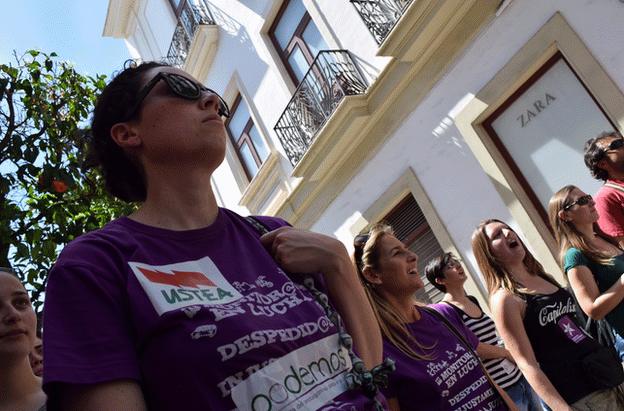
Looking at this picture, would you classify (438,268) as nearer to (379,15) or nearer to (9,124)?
(9,124)

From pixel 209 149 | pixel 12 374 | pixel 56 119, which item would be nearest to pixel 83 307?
pixel 209 149

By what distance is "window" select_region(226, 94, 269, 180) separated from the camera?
1302 cm

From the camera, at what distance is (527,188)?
787 centimetres

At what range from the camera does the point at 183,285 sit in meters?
1.33

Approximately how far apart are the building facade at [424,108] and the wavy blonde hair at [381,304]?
13.6 ft

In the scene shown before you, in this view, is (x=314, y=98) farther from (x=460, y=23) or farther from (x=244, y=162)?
(x=244, y=162)

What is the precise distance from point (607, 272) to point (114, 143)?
3240mm

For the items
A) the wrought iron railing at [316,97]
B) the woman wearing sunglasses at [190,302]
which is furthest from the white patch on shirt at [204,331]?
the wrought iron railing at [316,97]

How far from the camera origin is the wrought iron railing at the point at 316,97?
9.84 m

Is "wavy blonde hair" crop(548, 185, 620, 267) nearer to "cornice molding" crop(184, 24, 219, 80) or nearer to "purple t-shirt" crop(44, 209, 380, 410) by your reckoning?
"purple t-shirt" crop(44, 209, 380, 410)

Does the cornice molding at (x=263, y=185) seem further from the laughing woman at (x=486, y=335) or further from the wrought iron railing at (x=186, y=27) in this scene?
the laughing woman at (x=486, y=335)

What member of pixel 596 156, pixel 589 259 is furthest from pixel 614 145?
pixel 589 259

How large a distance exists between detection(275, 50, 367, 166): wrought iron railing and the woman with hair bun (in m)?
7.15

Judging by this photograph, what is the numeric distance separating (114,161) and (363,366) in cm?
99
